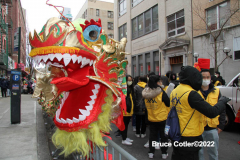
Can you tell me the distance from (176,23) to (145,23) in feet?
14.9

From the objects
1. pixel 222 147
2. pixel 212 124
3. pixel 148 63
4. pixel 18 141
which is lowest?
pixel 222 147

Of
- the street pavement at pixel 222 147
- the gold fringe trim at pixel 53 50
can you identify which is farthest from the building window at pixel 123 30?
the gold fringe trim at pixel 53 50

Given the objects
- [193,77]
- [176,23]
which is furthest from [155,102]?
[176,23]

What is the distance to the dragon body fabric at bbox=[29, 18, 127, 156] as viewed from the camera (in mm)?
1887

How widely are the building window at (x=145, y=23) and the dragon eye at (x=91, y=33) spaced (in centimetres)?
1544

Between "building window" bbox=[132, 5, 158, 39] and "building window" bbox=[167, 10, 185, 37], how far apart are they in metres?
1.83

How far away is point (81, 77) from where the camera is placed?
2.12 m

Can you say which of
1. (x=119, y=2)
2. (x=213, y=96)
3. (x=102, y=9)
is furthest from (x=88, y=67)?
(x=102, y=9)

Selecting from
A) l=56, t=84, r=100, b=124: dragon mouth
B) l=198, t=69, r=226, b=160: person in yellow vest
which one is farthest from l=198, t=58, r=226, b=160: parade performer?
l=56, t=84, r=100, b=124: dragon mouth

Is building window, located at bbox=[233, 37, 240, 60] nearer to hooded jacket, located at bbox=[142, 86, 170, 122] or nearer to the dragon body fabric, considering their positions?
hooded jacket, located at bbox=[142, 86, 170, 122]

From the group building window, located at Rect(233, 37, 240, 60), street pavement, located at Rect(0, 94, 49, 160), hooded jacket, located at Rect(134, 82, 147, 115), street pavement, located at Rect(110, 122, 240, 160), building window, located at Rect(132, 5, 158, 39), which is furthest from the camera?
building window, located at Rect(132, 5, 158, 39)

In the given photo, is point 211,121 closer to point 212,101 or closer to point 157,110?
point 212,101

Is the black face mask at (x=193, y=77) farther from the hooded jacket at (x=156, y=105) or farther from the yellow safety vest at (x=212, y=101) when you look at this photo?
the hooded jacket at (x=156, y=105)

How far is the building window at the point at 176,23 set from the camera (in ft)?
45.0
